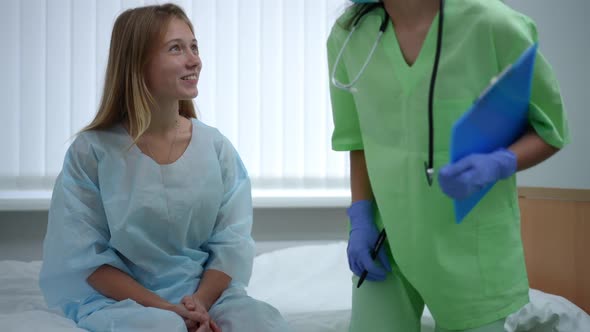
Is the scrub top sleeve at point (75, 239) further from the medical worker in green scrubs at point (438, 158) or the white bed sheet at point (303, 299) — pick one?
the medical worker in green scrubs at point (438, 158)

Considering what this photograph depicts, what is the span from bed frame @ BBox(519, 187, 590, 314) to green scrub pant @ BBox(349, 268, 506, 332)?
929 millimetres

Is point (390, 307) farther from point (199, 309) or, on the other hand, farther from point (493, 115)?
point (199, 309)

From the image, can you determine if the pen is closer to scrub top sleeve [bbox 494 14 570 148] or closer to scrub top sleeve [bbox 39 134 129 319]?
scrub top sleeve [bbox 494 14 570 148]

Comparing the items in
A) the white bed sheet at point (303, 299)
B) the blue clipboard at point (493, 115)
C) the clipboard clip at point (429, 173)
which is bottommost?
the white bed sheet at point (303, 299)

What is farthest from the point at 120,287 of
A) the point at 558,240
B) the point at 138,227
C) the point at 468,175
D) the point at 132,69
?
the point at 558,240

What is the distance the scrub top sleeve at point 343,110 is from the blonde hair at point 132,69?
0.58m

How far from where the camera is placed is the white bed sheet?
1.52 metres

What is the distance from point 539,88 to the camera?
97cm

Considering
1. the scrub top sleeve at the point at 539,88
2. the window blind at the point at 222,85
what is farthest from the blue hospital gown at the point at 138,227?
the window blind at the point at 222,85

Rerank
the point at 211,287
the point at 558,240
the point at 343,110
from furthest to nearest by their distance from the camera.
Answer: the point at 558,240 < the point at 211,287 < the point at 343,110

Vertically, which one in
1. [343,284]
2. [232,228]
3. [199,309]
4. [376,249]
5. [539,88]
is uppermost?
[539,88]

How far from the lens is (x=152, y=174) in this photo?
1.57 metres

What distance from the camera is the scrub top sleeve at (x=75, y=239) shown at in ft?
4.92

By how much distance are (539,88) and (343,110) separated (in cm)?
35
